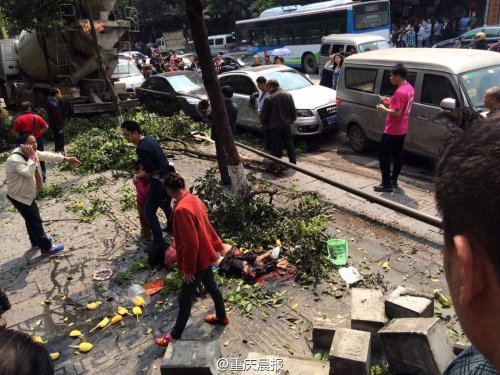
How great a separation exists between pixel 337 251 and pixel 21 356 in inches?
154

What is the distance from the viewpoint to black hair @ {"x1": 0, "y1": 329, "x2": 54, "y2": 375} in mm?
1219

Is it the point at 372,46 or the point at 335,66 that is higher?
the point at 372,46

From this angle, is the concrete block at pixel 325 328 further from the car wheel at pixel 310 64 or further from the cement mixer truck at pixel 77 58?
the car wheel at pixel 310 64

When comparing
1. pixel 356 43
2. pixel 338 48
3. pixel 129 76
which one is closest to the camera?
pixel 356 43

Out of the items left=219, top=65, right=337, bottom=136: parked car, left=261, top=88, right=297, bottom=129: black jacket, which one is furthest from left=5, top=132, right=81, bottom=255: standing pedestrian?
left=219, top=65, right=337, bottom=136: parked car

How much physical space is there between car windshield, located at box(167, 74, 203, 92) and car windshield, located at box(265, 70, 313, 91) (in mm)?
3276

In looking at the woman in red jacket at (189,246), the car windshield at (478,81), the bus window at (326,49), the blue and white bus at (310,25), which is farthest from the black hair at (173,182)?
the blue and white bus at (310,25)

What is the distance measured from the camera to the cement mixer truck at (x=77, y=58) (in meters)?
11.5

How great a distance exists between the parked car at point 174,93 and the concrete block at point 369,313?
9.24 m

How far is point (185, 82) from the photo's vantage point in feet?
42.2

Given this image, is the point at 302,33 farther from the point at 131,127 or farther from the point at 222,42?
the point at 131,127

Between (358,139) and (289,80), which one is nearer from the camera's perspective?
(358,139)

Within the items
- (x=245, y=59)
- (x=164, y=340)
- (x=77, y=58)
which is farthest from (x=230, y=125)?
(x=245, y=59)

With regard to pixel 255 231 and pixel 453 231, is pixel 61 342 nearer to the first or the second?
pixel 255 231
